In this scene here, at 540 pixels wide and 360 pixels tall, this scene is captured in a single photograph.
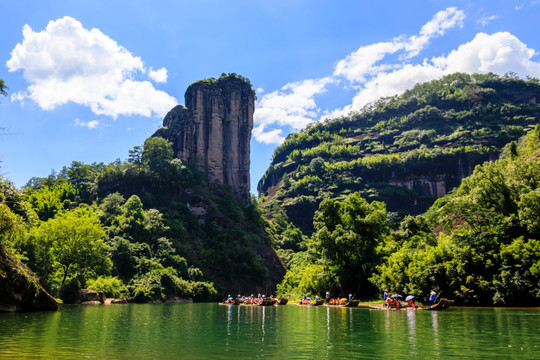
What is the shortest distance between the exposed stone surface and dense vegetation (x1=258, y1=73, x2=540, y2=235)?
317ft

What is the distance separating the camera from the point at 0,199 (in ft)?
86.0

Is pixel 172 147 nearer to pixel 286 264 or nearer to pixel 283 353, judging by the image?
pixel 286 264

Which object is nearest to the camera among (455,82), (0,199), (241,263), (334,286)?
(0,199)

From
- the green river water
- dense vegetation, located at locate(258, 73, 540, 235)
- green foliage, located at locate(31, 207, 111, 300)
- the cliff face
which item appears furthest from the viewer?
dense vegetation, located at locate(258, 73, 540, 235)

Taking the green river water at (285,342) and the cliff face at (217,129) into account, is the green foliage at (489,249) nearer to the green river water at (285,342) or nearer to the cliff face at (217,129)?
the green river water at (285,342)

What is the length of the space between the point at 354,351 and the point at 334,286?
34265mm

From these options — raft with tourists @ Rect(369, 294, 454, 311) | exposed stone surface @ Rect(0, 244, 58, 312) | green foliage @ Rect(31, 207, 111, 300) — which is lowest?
raft with tourists @ Rect(369, 294, 454, 311)

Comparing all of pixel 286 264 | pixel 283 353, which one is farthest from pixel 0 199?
pixel 286 264

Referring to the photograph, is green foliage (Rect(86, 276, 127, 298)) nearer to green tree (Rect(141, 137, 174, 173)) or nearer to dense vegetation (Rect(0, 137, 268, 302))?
dense vegetation (Rect(0, 137, 268, 302))

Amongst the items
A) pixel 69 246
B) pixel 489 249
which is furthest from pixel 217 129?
pixel 489 249

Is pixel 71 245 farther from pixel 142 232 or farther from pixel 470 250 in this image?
pixel 470 250

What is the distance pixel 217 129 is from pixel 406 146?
66673mm

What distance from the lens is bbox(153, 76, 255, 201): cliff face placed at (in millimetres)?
100812

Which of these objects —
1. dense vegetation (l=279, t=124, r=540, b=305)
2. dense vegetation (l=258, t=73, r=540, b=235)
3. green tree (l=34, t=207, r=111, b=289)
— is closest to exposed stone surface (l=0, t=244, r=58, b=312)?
green tree (l=34, t=207, r=111, b=289)
